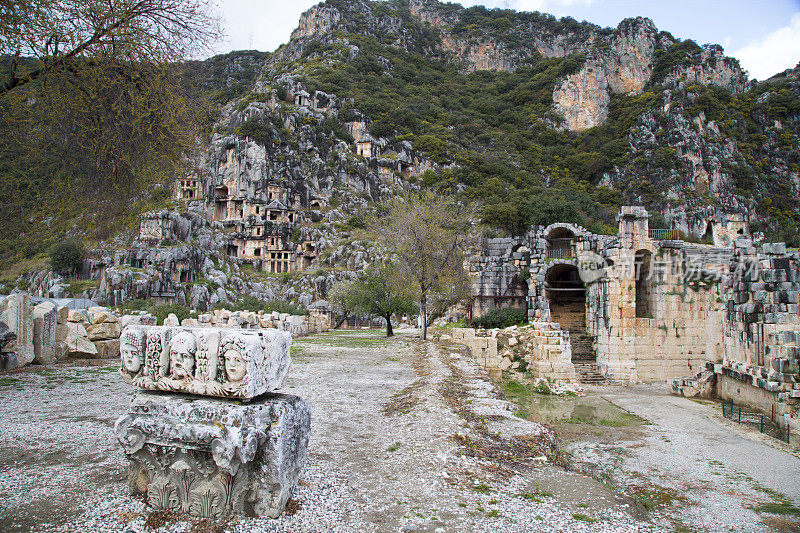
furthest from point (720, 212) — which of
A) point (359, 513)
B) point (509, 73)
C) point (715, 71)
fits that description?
point (359, 513)

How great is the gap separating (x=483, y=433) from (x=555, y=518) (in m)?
2.03

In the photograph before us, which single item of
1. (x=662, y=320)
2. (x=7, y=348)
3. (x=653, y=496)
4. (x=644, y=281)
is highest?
(x=644, y=281)

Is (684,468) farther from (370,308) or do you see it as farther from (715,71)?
(715,71)

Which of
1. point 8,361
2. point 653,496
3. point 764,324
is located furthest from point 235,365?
point 764,324

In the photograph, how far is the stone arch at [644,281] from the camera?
60.4 feet

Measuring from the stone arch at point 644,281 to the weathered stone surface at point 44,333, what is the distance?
763 inches

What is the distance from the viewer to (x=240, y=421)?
3.05m

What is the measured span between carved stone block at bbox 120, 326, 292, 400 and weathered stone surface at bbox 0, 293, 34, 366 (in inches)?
293

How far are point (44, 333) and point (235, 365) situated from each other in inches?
359

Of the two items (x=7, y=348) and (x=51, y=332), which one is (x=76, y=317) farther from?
(x=7, y=348)

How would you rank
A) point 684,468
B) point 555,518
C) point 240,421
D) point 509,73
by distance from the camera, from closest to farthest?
point 240,421 < point 555,518 < point 684,468 < point 509,73

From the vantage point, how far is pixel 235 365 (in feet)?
10.2

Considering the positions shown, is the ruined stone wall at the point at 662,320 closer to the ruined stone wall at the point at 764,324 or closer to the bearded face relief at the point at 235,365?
the ruined stone wall at the point at 764,324

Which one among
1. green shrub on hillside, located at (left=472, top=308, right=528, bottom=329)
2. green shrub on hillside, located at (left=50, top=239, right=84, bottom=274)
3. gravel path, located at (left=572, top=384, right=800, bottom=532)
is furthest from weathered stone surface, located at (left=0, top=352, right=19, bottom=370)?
green shrub on hillside, located at (left=50, top=239, right=84, bottom=274)
